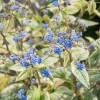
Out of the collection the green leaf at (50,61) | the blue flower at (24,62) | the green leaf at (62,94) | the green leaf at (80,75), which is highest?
the blue flower at (24,62)

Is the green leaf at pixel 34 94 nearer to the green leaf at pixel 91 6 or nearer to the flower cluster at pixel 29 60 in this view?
the flower cluster at pixel 29 60

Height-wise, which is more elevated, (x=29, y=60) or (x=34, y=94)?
(x=29, y=60)

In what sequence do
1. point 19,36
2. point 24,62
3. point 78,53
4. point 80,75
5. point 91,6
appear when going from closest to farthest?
point 24,62 → point 80,75 → point 78,53 → point 19,36 → point 91,6

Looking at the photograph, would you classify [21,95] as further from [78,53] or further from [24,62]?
[78,53]

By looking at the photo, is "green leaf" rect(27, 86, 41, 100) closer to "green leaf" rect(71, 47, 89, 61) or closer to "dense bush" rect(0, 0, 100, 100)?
"dense bush" rect(0, 0, 100, 100)

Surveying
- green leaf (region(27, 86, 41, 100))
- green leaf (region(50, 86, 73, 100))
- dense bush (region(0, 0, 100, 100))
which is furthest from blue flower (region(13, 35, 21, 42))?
green leaf (region(27, 86, 41, 100))

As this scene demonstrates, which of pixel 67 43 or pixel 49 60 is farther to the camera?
pixel 49 60

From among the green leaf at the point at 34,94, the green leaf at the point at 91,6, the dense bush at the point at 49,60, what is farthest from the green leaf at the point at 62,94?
the green leaf at the point at 91,6

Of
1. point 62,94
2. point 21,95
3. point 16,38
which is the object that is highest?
point 16,38

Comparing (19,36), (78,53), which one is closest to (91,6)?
(19,36)
